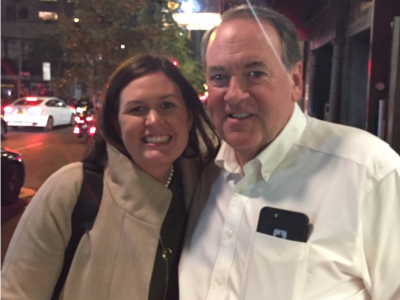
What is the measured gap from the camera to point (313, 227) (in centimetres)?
172

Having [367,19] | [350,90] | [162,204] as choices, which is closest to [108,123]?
[162,204]

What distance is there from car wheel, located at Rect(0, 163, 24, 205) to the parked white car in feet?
40.8

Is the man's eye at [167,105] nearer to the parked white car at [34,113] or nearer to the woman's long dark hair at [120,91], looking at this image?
the woman's long dark hair at [120,91]

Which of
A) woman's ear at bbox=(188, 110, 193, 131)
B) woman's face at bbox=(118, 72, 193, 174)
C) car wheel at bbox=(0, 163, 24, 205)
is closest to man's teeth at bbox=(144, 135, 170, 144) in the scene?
woman's face at bbox=(118, 72, 193, 174)

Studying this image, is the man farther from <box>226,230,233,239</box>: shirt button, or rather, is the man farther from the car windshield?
the car windshield

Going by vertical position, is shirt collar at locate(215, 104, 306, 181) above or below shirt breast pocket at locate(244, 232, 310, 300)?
above

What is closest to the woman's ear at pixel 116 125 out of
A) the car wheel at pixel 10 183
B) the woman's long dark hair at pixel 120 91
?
the woman's long dark hair at pixel 120 91

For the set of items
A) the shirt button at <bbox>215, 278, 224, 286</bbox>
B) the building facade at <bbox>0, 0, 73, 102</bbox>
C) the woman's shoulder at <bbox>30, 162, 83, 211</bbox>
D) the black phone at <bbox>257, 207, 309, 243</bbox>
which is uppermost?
the building facade at <bbox>0, 0, 73, 102</bbox>

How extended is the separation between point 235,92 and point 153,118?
16.5 inches

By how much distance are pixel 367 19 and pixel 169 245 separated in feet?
24.2

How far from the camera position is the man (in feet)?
5.48

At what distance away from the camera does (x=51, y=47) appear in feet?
116

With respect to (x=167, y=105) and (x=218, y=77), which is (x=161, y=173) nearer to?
(x=167, y=105)

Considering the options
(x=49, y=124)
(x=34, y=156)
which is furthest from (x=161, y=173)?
(x=49, y=124)
